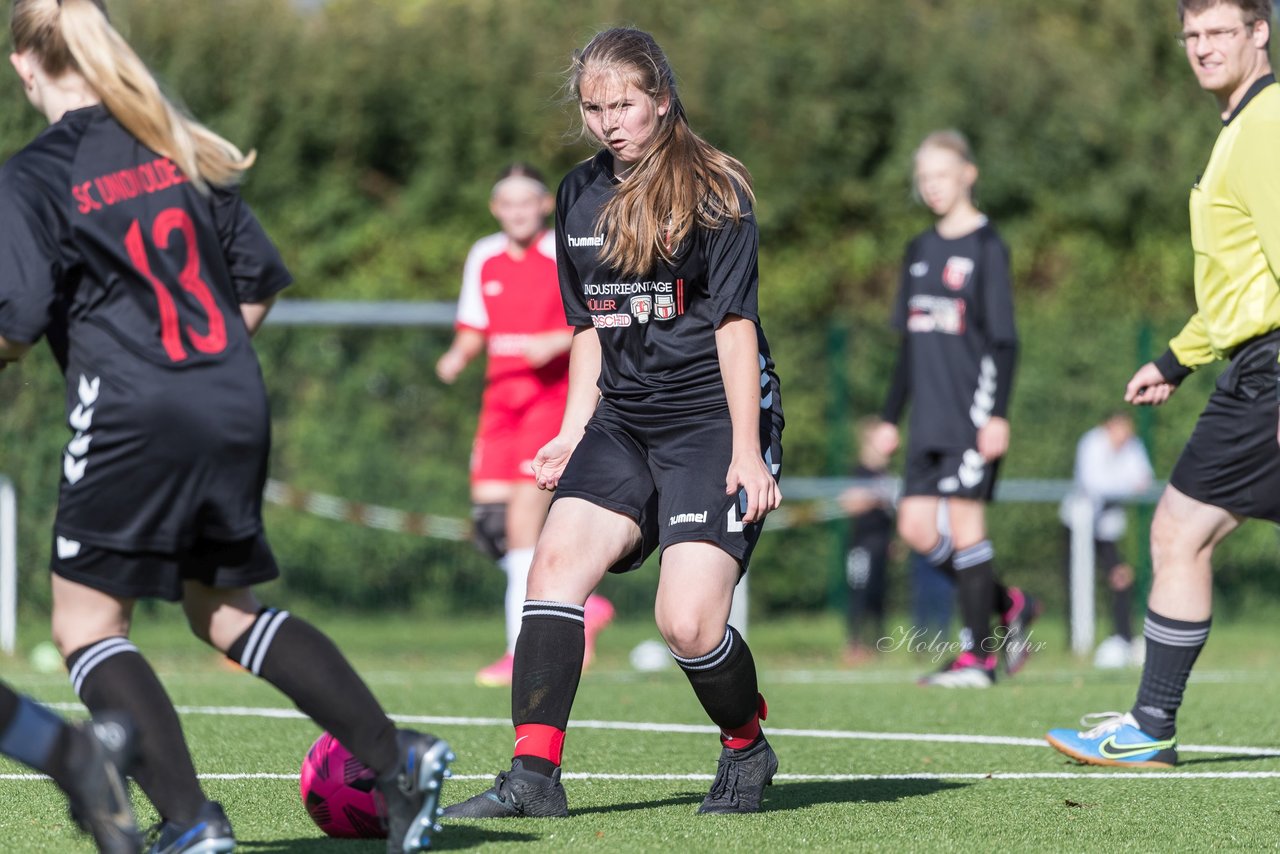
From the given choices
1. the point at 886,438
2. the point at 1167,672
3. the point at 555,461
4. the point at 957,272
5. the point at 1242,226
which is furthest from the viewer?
the point at 886,438

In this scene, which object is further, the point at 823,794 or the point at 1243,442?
the point at 1243,442

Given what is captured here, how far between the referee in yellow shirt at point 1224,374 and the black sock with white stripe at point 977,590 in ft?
9.04

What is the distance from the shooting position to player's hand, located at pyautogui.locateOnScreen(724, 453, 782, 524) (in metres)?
4.04

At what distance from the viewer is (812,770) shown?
17.0ft

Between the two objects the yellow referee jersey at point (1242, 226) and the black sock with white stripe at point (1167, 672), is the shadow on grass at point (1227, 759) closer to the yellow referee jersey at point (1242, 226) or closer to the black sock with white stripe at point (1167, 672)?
the black sock with white stripe at point (1167, 672)

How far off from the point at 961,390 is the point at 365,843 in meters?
4.87

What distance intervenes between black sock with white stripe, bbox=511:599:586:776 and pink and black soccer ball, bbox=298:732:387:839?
0.46 meters

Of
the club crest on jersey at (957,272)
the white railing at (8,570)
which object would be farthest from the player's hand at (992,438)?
the white railing at (8,570)

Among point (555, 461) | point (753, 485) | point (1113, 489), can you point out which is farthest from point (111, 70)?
point (1113, 489)

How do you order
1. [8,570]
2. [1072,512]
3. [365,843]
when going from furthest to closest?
1. [1072,512]
2. [8,570]
3. [365,843]

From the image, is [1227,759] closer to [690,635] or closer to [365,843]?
[690,635]

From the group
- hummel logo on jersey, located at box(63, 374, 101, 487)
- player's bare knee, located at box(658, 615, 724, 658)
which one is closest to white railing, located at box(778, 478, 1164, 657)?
player's bare knee, located at box(658, 615, 724, 658)

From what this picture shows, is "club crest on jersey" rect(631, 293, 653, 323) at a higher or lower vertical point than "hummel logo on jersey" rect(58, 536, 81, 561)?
higher

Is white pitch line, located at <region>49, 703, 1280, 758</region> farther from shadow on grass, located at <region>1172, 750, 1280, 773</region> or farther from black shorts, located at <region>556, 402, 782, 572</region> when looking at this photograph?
black shorts, located at <region>556, 402, 782, 572</region>
